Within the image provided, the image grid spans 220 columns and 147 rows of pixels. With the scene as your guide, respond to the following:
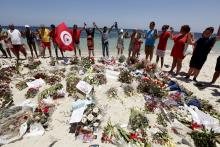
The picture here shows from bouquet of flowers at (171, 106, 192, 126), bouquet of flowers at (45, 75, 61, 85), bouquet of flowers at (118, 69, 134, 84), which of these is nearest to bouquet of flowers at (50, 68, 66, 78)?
bouquet of flowers at (45, 75, 61, 85)

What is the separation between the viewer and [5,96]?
21.8 feet

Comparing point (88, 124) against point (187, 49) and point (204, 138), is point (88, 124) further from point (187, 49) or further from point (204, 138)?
point (187, 49)

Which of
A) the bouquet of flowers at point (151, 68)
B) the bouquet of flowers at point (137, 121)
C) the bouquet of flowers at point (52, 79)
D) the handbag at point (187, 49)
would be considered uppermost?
the handbag at point (187, 49)

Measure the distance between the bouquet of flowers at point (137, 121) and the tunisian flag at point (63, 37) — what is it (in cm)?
632

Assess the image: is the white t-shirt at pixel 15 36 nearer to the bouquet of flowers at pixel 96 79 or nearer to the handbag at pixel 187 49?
the bouquet of flowers at pixel 96 79

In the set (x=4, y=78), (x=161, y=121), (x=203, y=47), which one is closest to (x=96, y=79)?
(x=161, y=121)

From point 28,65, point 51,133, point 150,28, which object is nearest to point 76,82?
point 51,133

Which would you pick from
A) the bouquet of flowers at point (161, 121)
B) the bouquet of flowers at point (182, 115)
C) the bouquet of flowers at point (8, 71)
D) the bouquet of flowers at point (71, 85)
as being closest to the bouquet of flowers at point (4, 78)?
the bouquet of flowers at point (8, 71)

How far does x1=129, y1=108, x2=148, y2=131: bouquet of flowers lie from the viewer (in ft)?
17.3

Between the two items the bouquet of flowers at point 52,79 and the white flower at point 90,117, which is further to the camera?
the bouquet of flowers at point 52,79

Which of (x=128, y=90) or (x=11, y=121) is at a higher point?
(x=128, y=90)

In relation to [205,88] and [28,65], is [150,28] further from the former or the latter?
[28,65]

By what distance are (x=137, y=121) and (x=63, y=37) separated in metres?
6.84

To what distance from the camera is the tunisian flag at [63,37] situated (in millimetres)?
10447
